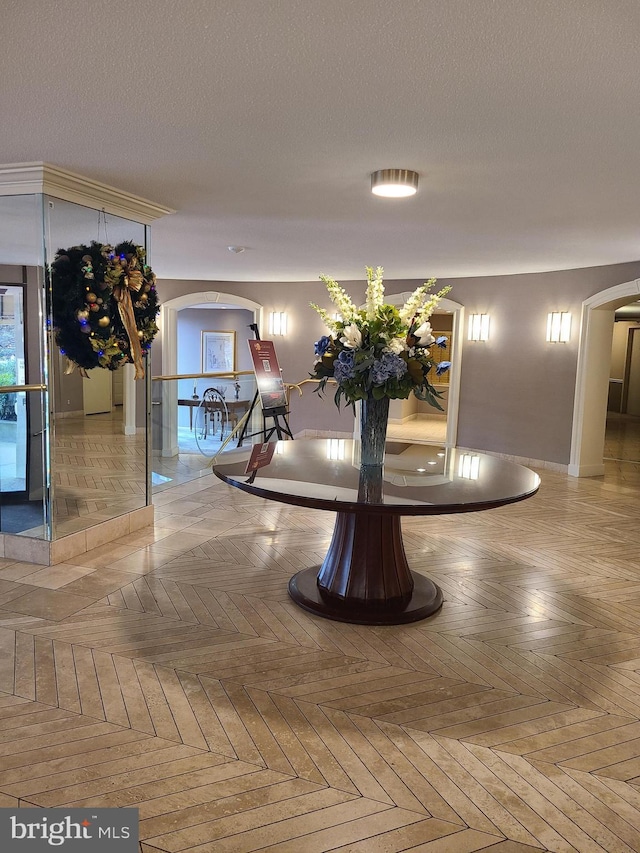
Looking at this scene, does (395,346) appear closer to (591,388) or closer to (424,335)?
(424,335)

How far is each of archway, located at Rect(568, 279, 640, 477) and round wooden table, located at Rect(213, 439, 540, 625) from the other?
405cm

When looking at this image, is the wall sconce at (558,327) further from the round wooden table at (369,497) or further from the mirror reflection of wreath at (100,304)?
the mirror reflection of wreath at (100,304)

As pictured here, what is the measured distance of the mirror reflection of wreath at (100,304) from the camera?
3951 mm

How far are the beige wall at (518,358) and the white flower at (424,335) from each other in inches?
180

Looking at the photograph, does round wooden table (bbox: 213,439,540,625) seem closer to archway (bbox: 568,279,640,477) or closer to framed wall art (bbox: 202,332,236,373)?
archway (bbox: 568,279,640,477)

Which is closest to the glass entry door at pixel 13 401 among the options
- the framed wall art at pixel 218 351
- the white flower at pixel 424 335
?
the white flower at pixel 424 335

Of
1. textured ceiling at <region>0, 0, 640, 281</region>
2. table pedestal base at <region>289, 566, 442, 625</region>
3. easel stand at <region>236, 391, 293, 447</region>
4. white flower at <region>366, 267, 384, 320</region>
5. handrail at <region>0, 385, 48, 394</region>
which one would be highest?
textured ceiling at <region>0, 0, 640, 281</region>

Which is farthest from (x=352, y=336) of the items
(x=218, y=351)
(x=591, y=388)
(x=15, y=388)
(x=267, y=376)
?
(x=218, y=351)

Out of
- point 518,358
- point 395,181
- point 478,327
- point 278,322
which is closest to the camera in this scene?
point 395,181

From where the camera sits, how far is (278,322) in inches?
407

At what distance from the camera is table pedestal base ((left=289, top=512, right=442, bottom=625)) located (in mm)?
3541

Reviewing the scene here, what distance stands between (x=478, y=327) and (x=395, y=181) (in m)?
5.61

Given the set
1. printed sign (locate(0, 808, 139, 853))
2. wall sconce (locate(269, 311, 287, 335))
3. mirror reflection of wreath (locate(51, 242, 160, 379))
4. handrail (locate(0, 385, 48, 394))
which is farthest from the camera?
wall sconce (locate(269, 311, 287, 335))

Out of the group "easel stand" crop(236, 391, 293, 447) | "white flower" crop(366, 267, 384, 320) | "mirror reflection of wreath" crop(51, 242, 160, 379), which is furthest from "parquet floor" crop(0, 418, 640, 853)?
"easel stand" crop(236, 391, 293, 447)
